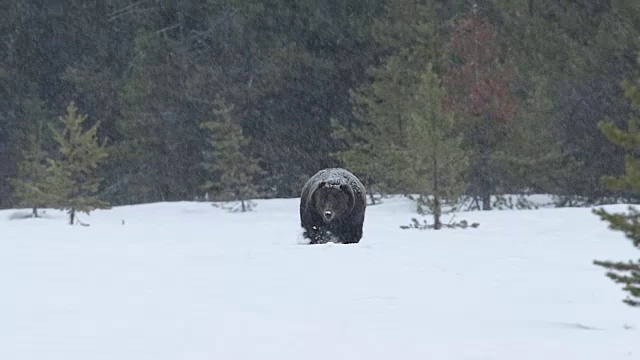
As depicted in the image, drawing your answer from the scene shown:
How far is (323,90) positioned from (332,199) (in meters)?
20.9

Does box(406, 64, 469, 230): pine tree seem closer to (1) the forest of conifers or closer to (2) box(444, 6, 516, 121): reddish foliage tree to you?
(1) the forest of conifers

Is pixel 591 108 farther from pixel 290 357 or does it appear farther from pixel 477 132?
pixel 290 357

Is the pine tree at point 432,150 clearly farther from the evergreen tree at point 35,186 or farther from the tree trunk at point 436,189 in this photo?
the evergreen tree at point 35,186

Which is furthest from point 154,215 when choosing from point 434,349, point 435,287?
point 434,349

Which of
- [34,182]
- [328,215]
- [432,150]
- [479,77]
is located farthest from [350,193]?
[34,182]

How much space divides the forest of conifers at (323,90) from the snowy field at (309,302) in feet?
24.4

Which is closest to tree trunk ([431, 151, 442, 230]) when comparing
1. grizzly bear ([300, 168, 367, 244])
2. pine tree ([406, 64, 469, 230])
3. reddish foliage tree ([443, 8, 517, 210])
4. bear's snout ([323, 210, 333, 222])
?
pine tree ([406, 64, 469, 230])

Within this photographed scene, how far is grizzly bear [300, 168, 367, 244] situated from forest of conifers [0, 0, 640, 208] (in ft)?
14.8

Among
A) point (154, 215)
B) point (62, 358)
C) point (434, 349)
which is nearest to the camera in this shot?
point (62, 358)

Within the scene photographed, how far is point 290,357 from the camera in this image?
19.0 feet

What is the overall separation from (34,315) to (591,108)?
21.4 meters

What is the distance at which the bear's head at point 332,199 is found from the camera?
13.7 meters

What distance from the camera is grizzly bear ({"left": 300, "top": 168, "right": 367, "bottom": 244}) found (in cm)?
1373

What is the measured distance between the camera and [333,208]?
1374 centimetres
